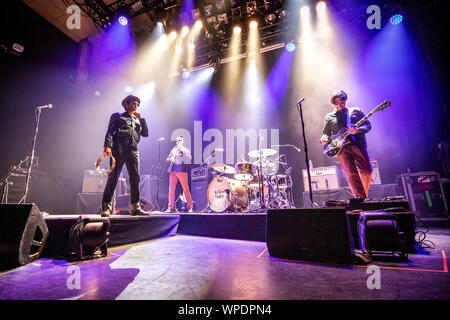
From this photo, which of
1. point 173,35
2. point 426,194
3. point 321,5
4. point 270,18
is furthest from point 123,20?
point 426,194

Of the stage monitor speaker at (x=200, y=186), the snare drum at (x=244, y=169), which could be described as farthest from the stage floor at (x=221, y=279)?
the stage monitor speaker at (x=200, y=186)

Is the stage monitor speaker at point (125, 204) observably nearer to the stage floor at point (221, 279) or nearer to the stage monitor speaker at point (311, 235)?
the stage floor at point (221, 279)

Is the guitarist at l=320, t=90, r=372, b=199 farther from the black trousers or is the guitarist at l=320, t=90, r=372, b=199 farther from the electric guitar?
the black trousers

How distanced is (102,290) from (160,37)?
8.92 m

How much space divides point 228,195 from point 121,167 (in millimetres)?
3275

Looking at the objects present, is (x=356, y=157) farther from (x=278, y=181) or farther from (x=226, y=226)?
(x=278, y=181)

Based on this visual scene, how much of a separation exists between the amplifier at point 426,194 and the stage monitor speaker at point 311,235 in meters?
5.26

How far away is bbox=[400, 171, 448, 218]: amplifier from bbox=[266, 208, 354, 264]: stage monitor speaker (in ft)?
17.3

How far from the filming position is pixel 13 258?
2.08 meters

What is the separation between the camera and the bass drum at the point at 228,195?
6047mm

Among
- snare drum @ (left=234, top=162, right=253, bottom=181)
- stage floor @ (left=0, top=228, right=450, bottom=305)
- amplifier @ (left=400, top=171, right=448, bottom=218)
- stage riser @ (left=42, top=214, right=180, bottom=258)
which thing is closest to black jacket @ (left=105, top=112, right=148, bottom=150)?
stage riser @ (left=42, top=214, right=180, bottom=258)

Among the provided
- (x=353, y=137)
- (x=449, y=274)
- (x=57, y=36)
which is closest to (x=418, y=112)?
(x=353, y=137)

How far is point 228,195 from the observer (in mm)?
6086

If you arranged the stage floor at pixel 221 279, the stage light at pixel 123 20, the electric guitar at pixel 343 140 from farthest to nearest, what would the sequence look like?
1. the stage light at pixel 123 20
2. the electric guitar at pixel 343 140
3. the stage floor at pixel 221 279
